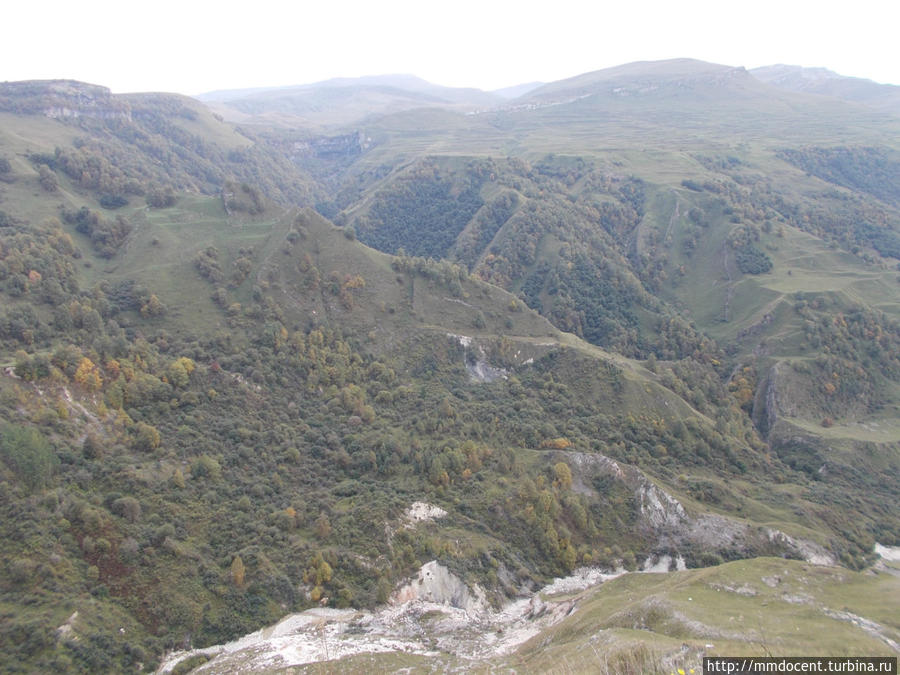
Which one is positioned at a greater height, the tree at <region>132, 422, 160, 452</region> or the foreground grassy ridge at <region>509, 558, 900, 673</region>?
the tree at <region>132, 422, 160, 452</region>

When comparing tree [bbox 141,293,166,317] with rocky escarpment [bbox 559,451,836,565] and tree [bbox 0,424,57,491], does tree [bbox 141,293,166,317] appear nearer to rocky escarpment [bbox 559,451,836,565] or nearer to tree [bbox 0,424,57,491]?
tree [bbox 0,424,57,491]

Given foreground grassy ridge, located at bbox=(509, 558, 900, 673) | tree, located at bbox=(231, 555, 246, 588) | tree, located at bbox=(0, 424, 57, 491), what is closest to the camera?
foreground grassy ridge, located at bbox=(509, 558, 900, 673)

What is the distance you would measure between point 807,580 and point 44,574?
81.9m

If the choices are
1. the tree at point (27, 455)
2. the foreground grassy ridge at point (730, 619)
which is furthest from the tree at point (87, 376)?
the foreground grassy ridge at point (730, 619)

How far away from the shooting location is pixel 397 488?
78.8 metres

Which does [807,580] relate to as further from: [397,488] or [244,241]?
[244,241]

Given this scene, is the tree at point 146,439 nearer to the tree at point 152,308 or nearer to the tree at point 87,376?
the tree at point 87,376

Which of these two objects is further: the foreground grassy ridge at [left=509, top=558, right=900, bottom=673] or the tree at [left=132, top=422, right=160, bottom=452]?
the tree at [left=132, top=422, right=160, bottom=452]

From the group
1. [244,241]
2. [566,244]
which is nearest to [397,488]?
[244,241]

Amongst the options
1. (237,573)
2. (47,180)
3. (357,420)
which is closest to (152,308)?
(357,420)

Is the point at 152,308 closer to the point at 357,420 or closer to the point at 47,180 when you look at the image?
the point at 357,420

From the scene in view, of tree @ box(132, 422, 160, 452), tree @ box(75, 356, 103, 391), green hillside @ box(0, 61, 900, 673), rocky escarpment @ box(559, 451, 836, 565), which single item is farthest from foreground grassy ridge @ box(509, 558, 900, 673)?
tree @ box(75, 356, 103, 391)

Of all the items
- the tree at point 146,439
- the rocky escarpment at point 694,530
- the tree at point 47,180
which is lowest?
the rocky escarpment at point 694,530

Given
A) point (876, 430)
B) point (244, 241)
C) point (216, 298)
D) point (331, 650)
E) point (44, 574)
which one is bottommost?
point (876, 430)
